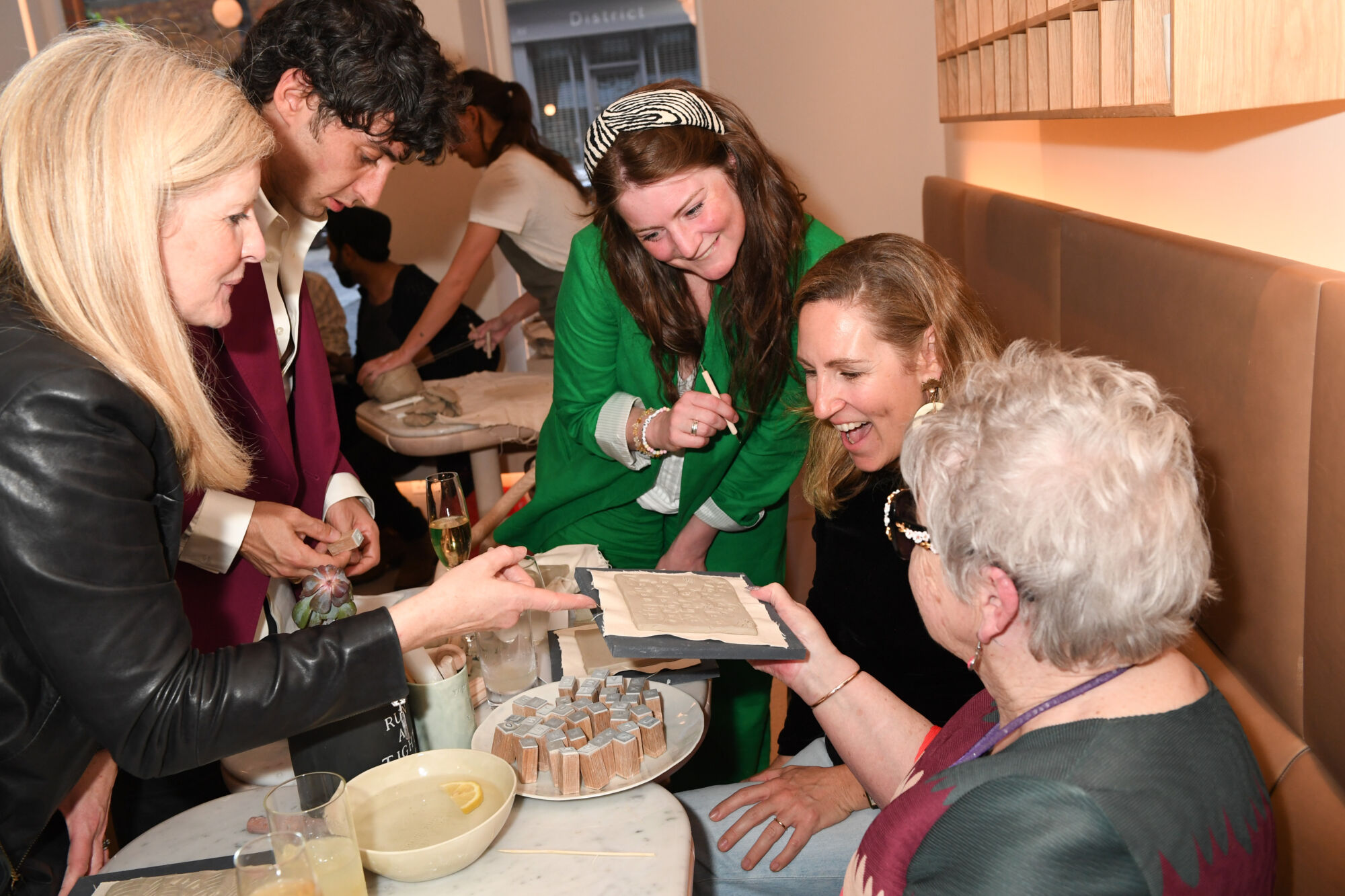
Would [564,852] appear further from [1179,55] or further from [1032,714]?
[1179,55]

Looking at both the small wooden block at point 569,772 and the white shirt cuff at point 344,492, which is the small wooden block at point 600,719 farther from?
the white shirt cuff at point 344,492

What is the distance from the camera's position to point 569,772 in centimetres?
115

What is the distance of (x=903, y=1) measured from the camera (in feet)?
12.9

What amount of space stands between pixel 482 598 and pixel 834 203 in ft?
11.1

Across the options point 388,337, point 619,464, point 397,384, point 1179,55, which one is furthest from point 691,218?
point 388,337

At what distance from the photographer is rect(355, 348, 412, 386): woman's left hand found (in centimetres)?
345

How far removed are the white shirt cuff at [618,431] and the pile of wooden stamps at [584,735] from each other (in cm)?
81

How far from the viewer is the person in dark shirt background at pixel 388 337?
4184 millimetres

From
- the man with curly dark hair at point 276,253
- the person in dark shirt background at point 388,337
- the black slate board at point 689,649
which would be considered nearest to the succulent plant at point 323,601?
the man with curly dark hair at point 276,253

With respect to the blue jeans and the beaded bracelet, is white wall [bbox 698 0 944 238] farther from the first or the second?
the blue jeans

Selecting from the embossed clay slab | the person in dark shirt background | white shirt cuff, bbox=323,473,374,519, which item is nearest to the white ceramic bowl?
the embossed clay slab

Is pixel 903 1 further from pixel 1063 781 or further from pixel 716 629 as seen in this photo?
pixel 1063 781

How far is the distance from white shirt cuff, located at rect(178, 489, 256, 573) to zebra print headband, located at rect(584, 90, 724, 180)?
86 cm

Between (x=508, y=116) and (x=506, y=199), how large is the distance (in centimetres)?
31
